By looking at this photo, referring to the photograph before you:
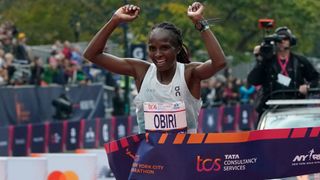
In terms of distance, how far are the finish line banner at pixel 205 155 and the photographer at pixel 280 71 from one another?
5606 mm

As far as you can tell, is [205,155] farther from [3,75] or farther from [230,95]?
[230,95]

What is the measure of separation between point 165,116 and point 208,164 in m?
0.51

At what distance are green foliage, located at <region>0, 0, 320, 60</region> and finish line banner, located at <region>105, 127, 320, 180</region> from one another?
39.9ft

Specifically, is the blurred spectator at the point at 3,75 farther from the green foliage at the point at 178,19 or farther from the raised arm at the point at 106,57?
the raised arm at the point at 106,57

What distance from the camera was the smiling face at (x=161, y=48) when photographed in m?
7.74

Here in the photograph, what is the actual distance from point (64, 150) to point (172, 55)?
1719 centimetres

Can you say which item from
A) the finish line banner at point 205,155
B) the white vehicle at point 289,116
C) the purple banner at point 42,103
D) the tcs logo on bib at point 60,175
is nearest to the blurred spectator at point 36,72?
the purple banner at point 42,103

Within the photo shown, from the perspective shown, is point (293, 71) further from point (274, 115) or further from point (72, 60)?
point (72, 60)

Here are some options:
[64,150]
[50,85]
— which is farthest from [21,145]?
[50,85]

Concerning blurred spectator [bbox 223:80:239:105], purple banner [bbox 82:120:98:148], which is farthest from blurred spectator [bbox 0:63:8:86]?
blurred spectator [bbox 223:80:239:105]

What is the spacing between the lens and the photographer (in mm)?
13284

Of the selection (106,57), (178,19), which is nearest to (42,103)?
(178,19)

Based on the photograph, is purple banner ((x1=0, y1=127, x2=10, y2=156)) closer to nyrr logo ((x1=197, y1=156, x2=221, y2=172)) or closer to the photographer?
the photographer

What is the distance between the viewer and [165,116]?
7.77 meters
